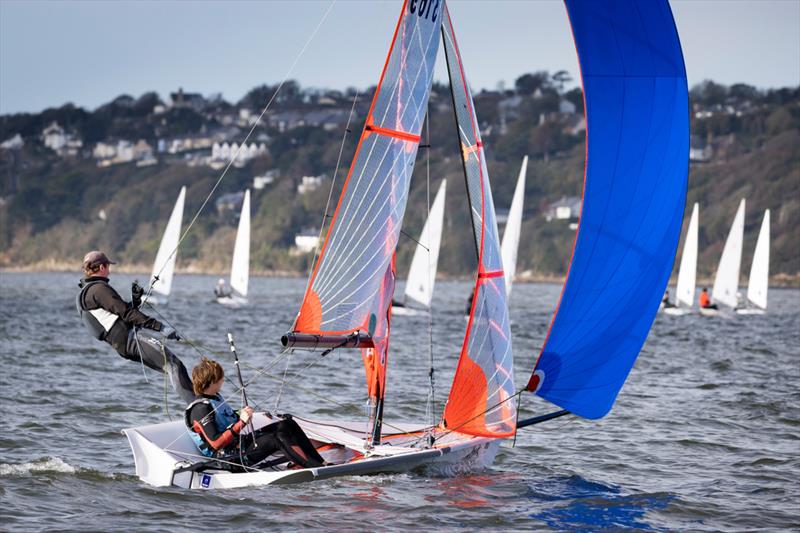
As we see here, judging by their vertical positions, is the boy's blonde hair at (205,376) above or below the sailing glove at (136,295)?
below

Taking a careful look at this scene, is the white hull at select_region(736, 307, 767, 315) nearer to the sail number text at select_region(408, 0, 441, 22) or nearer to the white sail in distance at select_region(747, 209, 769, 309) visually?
the white sail in distance at select_region(747, 209, 769, 309)

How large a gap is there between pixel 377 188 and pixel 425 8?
5.12 feet

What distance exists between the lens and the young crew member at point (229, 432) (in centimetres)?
907

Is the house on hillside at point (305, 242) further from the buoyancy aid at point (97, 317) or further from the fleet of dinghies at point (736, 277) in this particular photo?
the buoyancy aid at point (97, 317)

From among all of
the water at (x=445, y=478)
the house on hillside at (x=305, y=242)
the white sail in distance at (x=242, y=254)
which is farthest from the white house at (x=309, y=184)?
the water at (x=445, y=478)

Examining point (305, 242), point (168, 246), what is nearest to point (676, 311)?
point (168, 246)

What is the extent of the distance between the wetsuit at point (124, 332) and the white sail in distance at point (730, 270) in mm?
36417

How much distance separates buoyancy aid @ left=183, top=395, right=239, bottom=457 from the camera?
9.10 meters

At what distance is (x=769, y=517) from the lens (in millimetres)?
9148

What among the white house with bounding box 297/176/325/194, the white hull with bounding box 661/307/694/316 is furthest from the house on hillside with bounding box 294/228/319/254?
the white hull with bounding box 661/307/694/316

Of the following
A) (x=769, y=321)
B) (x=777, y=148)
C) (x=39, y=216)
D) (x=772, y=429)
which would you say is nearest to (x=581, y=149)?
(x=777, y=148)

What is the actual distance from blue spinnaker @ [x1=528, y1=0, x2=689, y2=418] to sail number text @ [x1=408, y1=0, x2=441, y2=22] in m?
1.23

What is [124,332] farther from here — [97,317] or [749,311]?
[749,311]

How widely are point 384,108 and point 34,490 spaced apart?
4164mm
